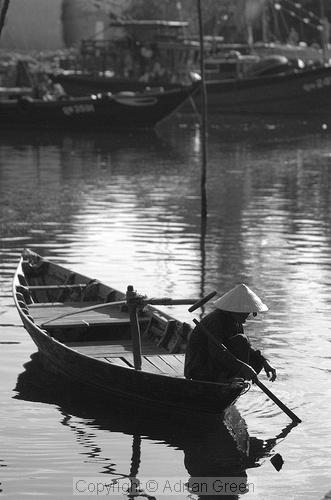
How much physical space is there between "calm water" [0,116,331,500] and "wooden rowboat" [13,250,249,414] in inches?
12.5

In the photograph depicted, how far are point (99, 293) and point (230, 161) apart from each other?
68.6 ft

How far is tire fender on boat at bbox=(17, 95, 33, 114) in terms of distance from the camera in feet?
141

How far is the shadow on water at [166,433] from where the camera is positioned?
9328 millimetres

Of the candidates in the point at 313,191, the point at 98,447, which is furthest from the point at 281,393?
the point at 313,191

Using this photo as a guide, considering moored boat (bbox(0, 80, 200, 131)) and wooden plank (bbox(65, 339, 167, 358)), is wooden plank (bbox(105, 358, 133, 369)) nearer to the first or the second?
wooden plank (bbox(65, 339, 167, 358))

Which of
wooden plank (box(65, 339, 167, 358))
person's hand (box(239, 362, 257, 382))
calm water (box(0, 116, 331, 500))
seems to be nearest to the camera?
calm water (box(0, 116, 331, 500))

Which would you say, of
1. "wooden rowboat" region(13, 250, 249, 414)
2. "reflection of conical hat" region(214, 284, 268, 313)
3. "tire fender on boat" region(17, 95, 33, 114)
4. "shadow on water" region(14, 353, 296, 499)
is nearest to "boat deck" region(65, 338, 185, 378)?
"wooden rowboat" region(13, 250, 249, 414)

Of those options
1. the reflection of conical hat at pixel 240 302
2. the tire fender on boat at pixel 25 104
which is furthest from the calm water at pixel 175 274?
the tire fender on boat at pixel 25 104

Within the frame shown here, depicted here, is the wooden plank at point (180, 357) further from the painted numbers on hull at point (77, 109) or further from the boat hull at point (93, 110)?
the painted numbers on hull at point (77, 109)

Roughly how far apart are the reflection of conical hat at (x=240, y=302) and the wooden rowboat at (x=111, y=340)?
0.64m

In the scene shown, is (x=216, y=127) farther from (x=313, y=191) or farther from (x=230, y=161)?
(x=313, y=191)

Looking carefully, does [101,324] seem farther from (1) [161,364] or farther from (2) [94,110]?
(2) [94,110]

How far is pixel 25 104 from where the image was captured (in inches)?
1693

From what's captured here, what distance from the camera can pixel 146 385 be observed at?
10125 millimetres
